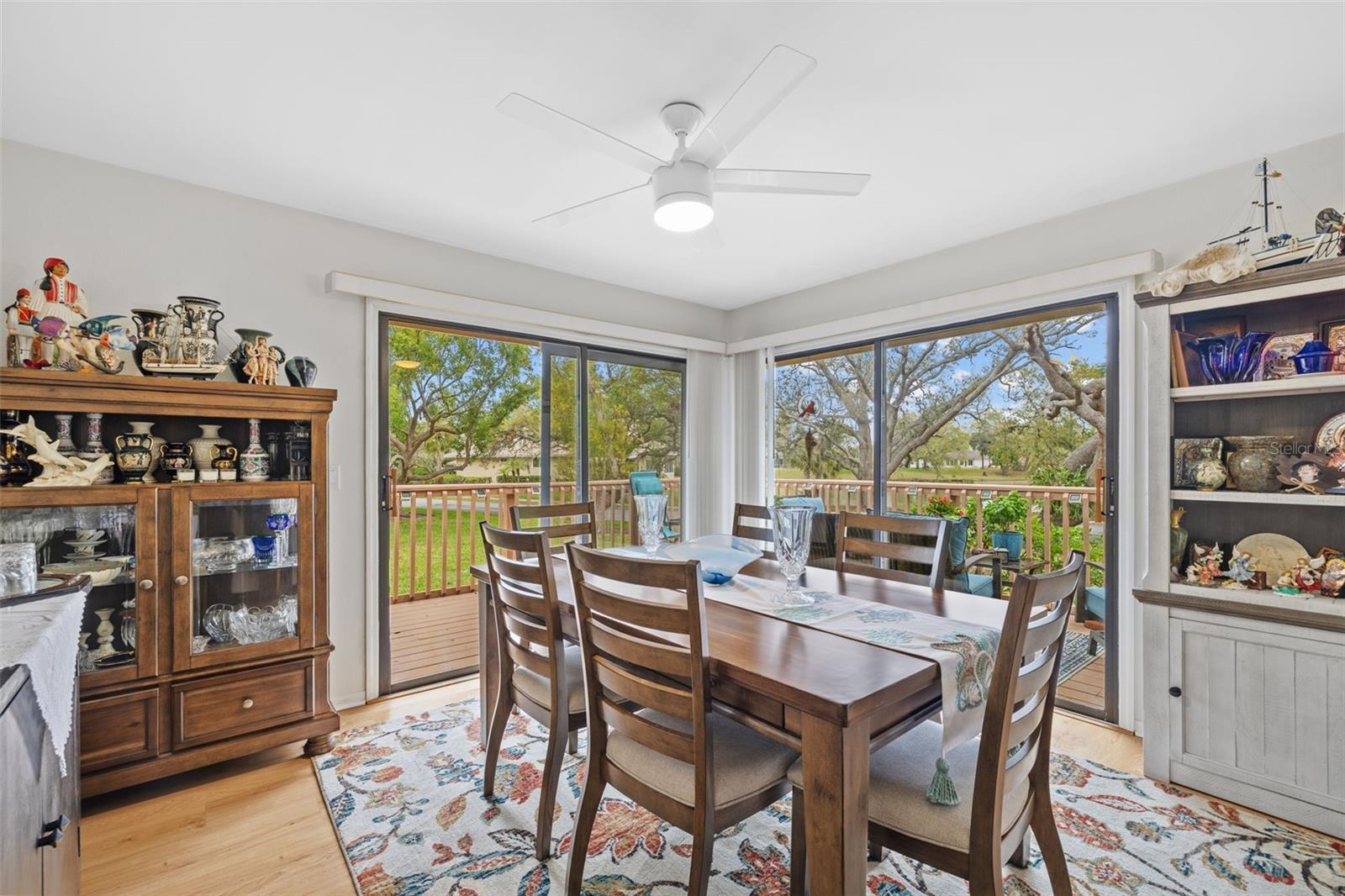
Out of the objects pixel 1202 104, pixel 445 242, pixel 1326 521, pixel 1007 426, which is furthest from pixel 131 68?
pixel 1007 426

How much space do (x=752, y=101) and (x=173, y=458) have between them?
8.12ft

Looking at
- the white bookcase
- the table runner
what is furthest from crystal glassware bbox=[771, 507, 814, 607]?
the white bookcase

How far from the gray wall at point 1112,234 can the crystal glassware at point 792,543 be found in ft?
5.98

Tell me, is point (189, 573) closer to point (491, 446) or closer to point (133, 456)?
point (133, 456)

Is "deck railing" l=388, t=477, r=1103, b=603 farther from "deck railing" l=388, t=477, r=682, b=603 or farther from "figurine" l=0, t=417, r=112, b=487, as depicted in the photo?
"figurine" l=0, t=417, r=112, b=487

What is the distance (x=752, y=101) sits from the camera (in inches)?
65.5

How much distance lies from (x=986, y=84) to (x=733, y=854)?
256 centimetres

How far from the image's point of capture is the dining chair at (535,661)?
1.87m

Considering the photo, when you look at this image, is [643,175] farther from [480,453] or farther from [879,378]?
[480,453]

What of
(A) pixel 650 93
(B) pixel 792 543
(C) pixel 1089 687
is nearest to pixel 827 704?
(B) pixel 792 543

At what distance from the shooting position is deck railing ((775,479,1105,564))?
163 inches

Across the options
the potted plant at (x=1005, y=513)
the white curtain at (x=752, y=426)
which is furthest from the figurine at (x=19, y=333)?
the potted plant at (x=1005, y=513)

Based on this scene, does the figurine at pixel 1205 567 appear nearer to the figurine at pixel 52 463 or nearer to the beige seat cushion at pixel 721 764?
the beige seat cushion at pixel 721 764

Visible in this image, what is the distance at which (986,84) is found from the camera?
1.94 metres
